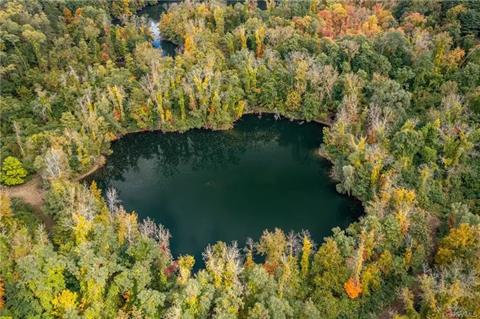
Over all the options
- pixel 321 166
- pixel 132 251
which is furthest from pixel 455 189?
pixel 132 251

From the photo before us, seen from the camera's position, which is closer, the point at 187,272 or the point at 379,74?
the point at 187,272

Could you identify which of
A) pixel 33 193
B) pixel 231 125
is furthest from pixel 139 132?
pixel 33 193

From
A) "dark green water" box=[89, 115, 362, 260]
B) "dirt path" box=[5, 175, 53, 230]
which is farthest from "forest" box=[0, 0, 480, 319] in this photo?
"dark green water" box=[89, 115, 362, 260]

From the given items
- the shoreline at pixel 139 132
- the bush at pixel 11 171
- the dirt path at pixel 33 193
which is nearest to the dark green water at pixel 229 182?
the shoreline at pixel 139 132

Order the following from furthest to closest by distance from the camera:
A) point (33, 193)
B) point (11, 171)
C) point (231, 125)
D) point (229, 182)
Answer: point (231, 125) → point (229, 182) → point (33, 193) → point (11, 171)

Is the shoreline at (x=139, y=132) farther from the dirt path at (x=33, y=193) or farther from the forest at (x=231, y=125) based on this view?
the dirt path at (x=33, y=193)

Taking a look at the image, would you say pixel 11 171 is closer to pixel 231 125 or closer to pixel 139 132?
pixel 139 132

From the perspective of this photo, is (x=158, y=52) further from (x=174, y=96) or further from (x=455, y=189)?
(x=455, y=189)
